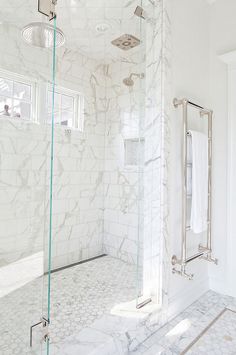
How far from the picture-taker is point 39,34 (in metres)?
1.32

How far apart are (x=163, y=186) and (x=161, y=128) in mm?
387

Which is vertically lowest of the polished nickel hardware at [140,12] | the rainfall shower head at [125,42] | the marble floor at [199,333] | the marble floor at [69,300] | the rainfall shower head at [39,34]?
the marble floor at [199,333]

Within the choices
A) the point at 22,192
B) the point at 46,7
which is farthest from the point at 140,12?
the point at 22,192

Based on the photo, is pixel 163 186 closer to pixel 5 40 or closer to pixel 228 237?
pixel 228 237

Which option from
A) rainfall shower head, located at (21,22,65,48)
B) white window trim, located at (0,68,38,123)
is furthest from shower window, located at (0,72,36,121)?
rainfall shower head, located at (21,22,65,48)

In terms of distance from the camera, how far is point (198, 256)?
1.90 metres

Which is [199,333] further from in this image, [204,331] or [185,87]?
[185,87]

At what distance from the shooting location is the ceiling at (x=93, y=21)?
1.95 meters

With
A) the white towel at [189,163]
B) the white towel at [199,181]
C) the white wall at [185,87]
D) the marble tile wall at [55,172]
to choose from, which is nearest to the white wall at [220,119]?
the white wall at [185,87]

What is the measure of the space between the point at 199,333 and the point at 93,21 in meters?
2.62

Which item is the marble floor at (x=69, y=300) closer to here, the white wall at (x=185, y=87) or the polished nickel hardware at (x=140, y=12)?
the white wall at (x=185, y=87)

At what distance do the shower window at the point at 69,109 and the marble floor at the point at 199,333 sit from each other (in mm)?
2098

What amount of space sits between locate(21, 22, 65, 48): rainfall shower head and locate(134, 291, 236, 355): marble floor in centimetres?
180

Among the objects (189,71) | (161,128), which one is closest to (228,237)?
(161,128)
